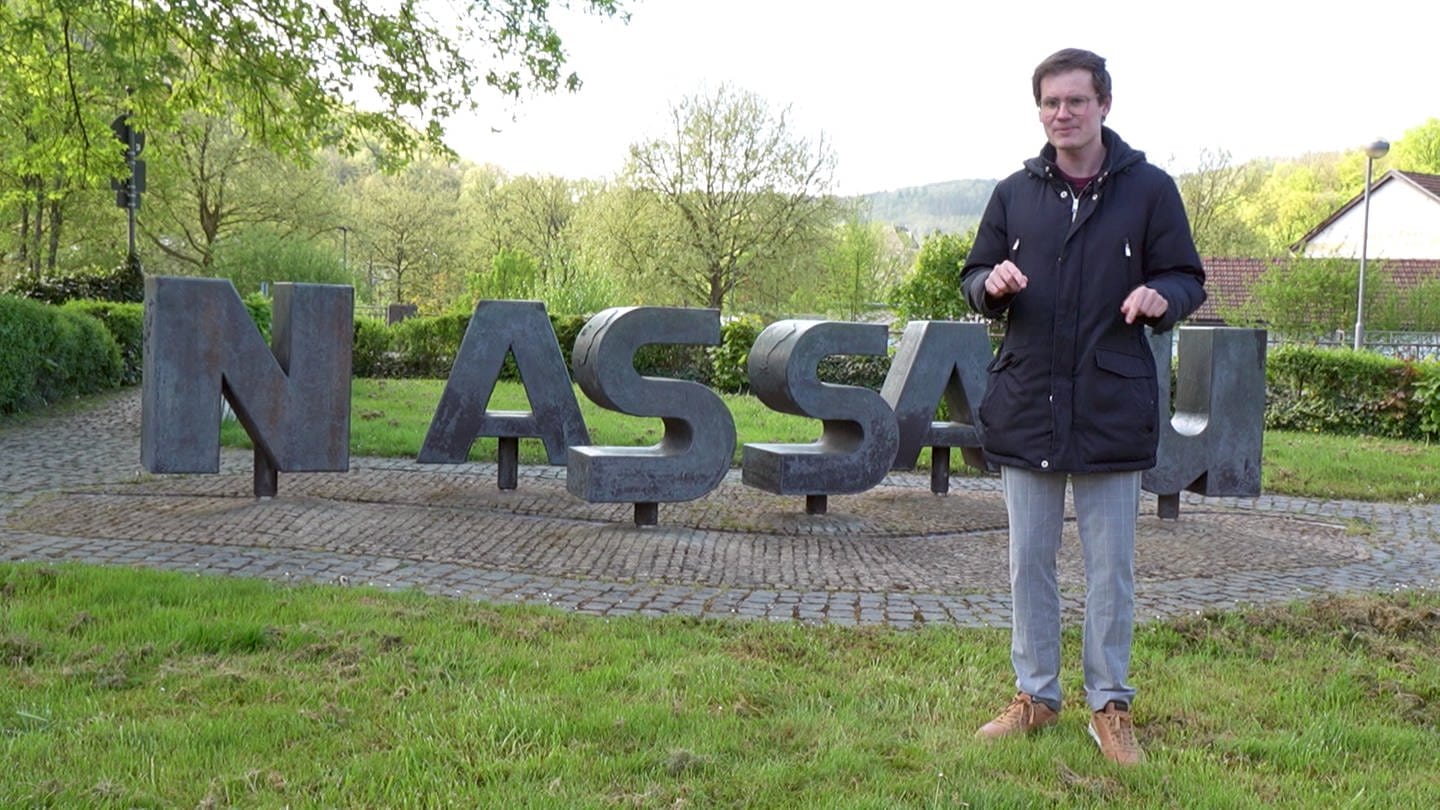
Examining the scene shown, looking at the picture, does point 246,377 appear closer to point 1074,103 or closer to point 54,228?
point 1074,103

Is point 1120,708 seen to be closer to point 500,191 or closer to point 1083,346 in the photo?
point 1083,346

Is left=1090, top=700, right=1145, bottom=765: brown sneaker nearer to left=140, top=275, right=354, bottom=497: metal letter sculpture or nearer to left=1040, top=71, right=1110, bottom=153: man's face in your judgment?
left=1040, top=71, right=1110, bottom=153: man's face

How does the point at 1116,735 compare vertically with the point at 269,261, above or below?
below

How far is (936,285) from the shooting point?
38250 millimetres

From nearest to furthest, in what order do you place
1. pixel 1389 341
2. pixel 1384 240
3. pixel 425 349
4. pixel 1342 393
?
pixel 1342 393 < pixel 425 349 < pixel 1389 341 < pixel 1384 240

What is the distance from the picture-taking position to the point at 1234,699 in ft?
14.8

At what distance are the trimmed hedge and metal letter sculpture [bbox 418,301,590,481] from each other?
799 cm

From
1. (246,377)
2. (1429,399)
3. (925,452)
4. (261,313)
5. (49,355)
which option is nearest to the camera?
(246,377)

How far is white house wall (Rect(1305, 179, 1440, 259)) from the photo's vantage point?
1853 inches

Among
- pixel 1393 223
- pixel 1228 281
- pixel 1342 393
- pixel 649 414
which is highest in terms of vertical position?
pixel 1393 223

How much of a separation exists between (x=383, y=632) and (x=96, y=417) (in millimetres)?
11557

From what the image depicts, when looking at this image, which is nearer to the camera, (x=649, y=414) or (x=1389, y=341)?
(x=649, y=414)

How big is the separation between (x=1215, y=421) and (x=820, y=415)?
3.33 meters

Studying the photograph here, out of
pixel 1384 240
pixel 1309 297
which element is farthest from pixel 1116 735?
pixel 1384 240
